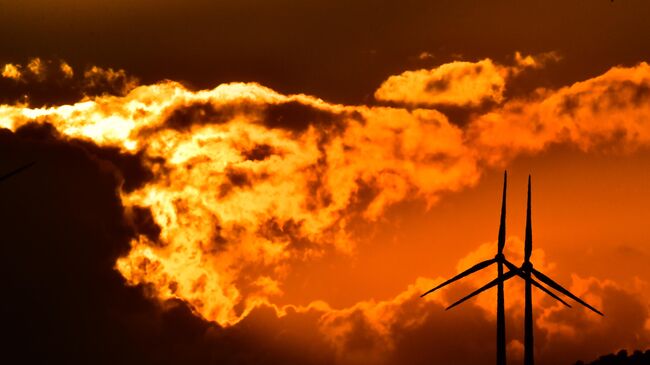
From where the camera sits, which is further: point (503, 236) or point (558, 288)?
point (503, 236)

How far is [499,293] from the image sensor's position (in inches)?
5842

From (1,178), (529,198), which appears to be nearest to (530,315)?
(529,198)

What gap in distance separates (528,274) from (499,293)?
5.15 meters

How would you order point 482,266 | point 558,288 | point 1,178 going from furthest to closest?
point 482,266 → point 558,288 → point 1,178

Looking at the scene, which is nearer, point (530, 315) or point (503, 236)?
point (530, 315)

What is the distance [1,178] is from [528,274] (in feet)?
237

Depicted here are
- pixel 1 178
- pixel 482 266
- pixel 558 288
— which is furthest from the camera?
pixel 482 266

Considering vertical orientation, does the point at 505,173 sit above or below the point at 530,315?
above

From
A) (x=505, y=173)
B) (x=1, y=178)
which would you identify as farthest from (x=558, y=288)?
(x=1, y=178)

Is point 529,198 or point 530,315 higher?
point 529,198

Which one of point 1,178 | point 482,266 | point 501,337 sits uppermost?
point 482,266

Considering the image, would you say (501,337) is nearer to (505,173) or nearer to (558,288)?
(558,288)

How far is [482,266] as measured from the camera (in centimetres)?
15312

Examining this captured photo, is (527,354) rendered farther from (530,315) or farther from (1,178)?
(1,178)
